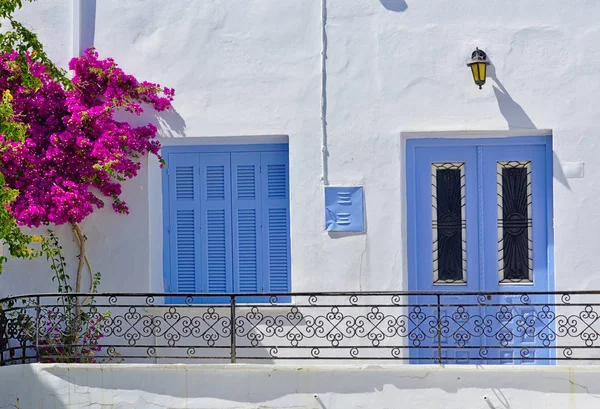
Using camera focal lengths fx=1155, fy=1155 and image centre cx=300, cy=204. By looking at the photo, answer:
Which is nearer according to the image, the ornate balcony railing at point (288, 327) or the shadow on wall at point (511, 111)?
the ornate balcony railing at point (288, 327)

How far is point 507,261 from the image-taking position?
1188 centimetres

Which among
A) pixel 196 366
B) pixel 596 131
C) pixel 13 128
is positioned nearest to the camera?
pixel 13 128

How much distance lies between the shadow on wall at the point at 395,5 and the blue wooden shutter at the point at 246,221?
6.65 feet

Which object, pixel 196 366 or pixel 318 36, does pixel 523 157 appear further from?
pixel 196 366

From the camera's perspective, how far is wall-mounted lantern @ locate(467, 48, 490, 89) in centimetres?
1155

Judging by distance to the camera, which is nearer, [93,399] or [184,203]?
[93,399]

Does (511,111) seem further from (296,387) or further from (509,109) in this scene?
(296,387)

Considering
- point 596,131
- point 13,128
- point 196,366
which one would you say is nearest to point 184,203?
point 196,366

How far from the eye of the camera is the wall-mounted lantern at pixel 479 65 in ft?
37.9

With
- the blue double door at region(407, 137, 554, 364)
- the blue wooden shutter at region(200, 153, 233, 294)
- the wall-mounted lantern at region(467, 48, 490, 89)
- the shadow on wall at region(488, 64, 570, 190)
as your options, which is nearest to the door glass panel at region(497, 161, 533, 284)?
the blue double door at region(407, 137, 554, 364)

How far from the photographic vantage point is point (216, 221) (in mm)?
12172

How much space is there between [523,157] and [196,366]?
3968mm

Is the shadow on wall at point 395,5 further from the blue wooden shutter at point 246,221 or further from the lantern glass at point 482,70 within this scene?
the blue wooden shutter at point 246,221

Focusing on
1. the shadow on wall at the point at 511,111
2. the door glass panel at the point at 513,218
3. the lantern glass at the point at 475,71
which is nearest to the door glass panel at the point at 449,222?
the door glass panel at the point at 513,218
